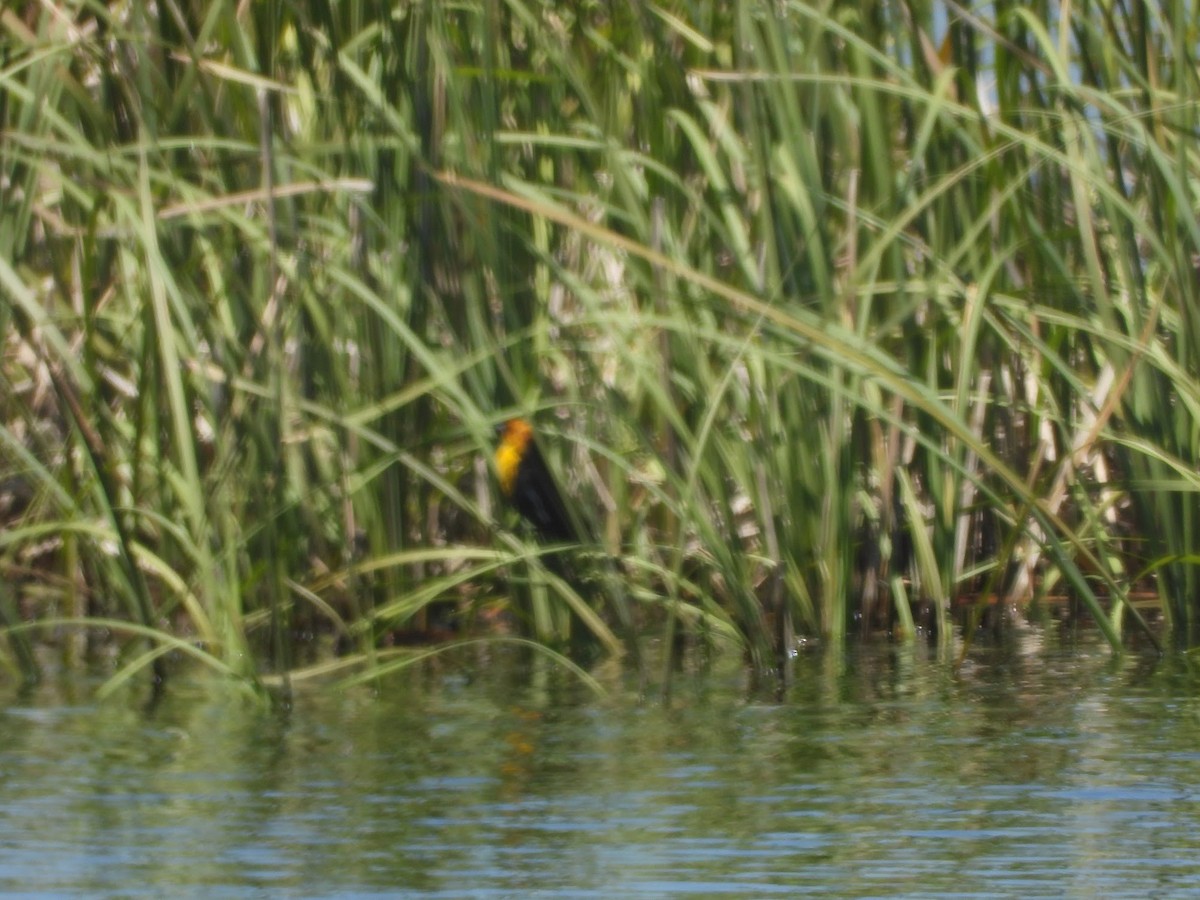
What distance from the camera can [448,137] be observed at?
4.32 metres

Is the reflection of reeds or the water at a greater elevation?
the reflection of reeds

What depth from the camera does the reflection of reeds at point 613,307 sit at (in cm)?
393

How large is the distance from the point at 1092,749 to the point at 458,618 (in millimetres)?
1951

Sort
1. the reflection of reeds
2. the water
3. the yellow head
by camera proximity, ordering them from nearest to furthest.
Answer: the water → the reflection of reeds → the yellow head

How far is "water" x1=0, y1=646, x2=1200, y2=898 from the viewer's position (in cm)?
250

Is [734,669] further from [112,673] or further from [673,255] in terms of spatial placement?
[112,673]

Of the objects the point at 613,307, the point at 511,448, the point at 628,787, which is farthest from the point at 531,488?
the point at 628,787

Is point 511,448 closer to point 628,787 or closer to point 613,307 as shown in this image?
point 613,307

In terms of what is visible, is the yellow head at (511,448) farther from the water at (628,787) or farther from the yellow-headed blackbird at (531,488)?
the water at (628,787)

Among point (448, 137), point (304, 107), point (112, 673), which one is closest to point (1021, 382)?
point (448, 137)

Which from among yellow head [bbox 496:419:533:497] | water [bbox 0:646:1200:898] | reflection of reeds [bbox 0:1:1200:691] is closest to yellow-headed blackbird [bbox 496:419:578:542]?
yellow head [bbox 496:419:533:497]

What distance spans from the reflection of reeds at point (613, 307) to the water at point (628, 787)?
229 millimetres

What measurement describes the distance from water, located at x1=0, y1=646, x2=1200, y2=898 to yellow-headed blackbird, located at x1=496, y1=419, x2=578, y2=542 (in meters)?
0.91

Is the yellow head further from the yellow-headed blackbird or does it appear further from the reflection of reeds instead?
the reflection of reeds
